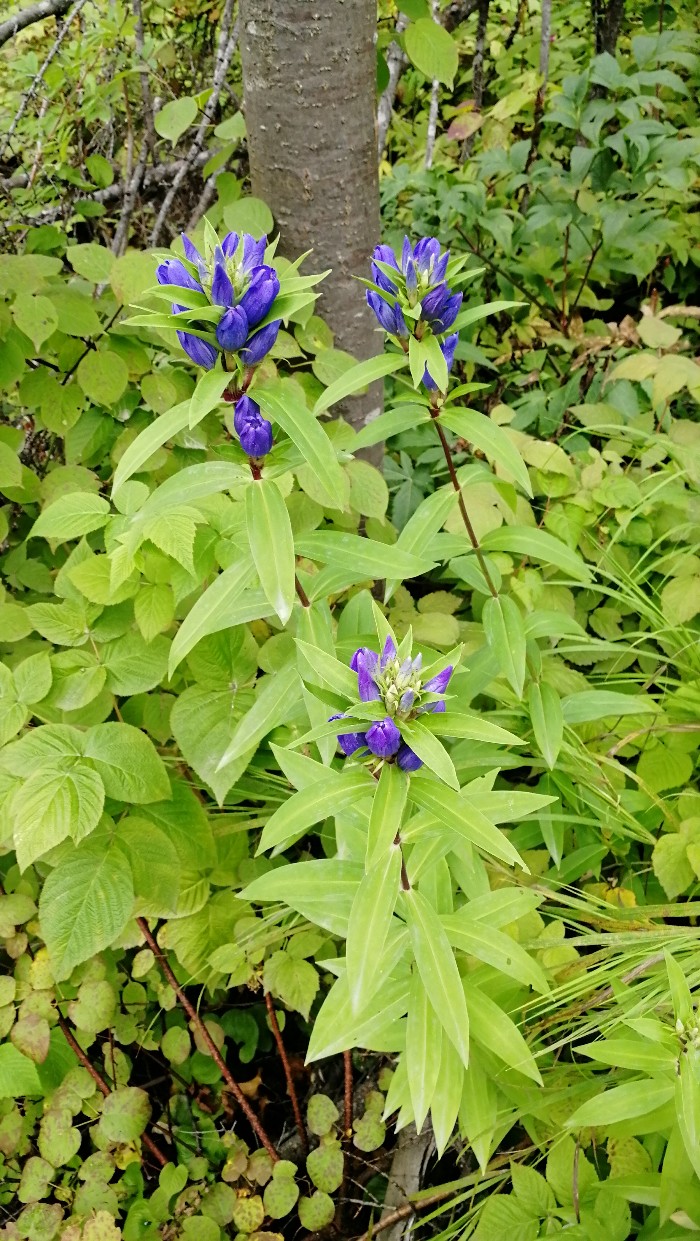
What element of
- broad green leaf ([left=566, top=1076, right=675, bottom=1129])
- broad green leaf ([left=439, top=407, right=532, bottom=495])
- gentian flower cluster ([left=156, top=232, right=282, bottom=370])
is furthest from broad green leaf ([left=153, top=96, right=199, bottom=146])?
broad green leaf ([left=566, top=1076, right=675, bottom=1129])

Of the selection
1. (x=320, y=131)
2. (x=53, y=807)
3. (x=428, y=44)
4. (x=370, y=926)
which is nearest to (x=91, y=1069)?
(x=53, y=807)

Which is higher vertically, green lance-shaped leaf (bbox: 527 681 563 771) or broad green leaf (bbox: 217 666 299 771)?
broad green leaf (bbox: 217 666 299 771)

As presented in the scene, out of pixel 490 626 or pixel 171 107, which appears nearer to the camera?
pixel 490 626

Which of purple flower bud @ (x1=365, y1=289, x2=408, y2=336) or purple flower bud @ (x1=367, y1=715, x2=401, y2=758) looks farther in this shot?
purple flower bud @ (x1=365, y1=289, x2=408, y2=336)

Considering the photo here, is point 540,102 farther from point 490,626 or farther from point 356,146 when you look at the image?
point 490,626

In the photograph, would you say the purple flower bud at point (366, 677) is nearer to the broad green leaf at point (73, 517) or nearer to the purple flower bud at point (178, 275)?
the purple flower bud at point (178, 275)

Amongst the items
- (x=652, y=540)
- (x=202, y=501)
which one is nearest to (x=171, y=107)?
(x=202, y=501)

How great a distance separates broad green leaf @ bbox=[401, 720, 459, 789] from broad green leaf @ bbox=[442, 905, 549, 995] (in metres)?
0.35

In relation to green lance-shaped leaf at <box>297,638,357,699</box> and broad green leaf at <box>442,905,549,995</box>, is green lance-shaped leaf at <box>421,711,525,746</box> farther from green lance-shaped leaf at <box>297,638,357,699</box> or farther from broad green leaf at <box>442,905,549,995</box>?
broad green leaf at <box>442,905,549,995</box>

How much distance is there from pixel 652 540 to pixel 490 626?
2.69ft

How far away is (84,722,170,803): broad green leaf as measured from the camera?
1.21 metres

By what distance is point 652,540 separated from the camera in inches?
75.0

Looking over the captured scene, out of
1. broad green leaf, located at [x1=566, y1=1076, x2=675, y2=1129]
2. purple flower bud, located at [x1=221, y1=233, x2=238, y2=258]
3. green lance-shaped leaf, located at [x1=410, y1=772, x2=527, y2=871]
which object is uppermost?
purple flower bud, located at [x1=221, y1=233, x2=238, y2=258]

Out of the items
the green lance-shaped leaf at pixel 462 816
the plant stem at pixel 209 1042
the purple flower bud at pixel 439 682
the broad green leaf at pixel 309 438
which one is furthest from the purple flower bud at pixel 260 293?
the plant stem at pixel 209 1042
